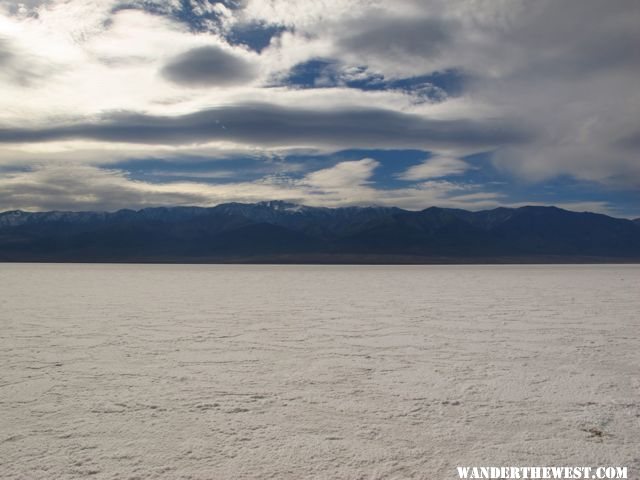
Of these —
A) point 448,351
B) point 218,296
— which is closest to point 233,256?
point 218,296

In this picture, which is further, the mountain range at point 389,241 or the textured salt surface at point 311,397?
the mountain range at point 389,241

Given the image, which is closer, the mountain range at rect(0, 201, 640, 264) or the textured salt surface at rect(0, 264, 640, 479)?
the textured salt surface at rect(0, 264, 640, 479)

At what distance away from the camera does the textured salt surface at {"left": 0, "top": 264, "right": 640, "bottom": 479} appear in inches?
124

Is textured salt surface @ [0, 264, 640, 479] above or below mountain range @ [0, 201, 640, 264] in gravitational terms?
below

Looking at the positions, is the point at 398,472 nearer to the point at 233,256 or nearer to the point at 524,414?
the point at 524,414

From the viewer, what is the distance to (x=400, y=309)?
10562mm

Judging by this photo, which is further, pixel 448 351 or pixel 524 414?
pixel 448 351

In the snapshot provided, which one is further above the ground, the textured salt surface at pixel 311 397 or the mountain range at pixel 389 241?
the mountain range at pixel 389 241

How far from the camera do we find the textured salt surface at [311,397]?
3.14 metres

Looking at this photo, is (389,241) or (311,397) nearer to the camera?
(311,397)

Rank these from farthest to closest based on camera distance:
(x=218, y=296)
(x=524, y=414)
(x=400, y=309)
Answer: (x=218, y=296) → (x=400, y=309) → (x=524, y=414)

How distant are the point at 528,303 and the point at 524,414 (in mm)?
8616

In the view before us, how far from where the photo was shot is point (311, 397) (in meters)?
4.33

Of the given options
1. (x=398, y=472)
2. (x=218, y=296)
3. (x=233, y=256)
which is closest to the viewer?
(x=398, y=472)
